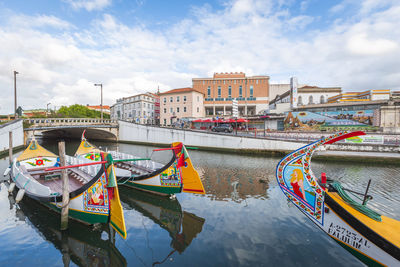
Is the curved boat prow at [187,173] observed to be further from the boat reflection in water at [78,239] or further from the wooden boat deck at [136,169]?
the boat reflection in water at [78,239]

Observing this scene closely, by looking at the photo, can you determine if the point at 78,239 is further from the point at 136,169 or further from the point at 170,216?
the point at 136,169

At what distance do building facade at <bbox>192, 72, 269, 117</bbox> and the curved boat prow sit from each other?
40.8 meters

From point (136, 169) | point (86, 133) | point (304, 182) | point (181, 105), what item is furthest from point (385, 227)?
point (86, 133)

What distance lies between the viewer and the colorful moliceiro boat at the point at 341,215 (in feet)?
16.5

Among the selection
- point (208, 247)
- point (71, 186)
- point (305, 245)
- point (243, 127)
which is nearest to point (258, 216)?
point (305, 245)

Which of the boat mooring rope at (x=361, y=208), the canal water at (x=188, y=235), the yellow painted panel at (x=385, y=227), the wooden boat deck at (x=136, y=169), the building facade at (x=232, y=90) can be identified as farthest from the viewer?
the building facade at (x=232, y=90)

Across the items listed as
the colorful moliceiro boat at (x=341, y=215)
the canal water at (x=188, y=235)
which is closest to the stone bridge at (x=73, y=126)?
the canal water at (x=188, y=235)

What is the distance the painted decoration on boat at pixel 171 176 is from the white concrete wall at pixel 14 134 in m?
24.0

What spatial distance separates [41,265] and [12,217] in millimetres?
5032

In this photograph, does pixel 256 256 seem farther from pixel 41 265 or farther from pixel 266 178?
pixel 266 178

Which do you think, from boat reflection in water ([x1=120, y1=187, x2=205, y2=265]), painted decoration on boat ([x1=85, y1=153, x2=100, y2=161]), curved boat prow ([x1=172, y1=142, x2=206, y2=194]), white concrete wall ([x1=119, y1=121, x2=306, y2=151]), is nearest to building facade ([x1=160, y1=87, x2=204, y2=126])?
white concrete wall ([x1=119, y1=121, x2=306, y2=151])

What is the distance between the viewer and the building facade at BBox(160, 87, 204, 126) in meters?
47.5

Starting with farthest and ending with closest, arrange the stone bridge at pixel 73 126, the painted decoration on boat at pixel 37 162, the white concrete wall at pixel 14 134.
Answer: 1. the stone bridge at pixel 73 126
2. the white concrete wall at pixel 14 134
3. the painted decoration on boat at pixel 37 162

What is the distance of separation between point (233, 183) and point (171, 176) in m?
5.02
